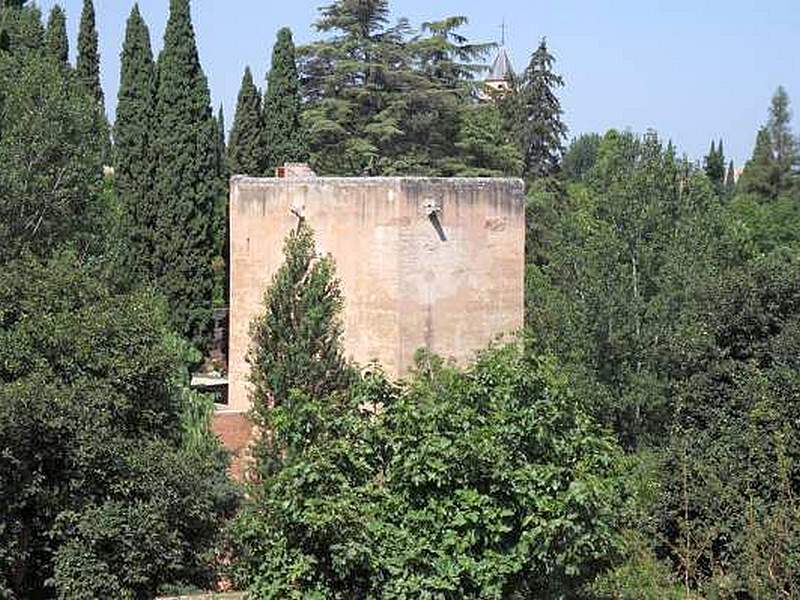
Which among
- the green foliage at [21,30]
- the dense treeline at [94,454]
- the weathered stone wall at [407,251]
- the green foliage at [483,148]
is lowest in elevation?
the dense treeline at [94,454]

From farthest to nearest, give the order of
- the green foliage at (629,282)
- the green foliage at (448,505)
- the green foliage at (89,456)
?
the green foliage at (629,282)
the green foliage at (89,456)
the green foliage at (448,505)

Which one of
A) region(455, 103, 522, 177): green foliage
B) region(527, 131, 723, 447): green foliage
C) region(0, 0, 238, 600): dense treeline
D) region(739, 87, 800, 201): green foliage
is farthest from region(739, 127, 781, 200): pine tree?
region(0, 0, 238, 600): dense treeline

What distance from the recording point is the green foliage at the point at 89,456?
11.7 metres

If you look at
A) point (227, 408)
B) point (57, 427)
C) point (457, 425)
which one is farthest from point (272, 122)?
point (457, 425)

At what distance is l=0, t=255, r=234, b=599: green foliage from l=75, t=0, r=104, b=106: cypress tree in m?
22.4

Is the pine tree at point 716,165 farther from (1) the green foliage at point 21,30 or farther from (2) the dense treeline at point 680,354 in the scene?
(1) the green foliage at point 21,30

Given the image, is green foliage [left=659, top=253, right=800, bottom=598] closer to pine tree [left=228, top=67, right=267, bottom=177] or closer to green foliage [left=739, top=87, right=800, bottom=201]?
pine tree [left=228, top=67, right=267, bottom=177]

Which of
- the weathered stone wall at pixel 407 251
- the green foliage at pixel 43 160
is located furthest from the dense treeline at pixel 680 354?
the green foliage at pixel 43 160

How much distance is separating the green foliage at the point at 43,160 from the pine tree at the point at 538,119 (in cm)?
1891

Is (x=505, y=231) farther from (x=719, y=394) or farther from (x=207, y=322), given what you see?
(x=207, y=322)

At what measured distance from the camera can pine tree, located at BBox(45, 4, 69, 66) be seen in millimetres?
32391

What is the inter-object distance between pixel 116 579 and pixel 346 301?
8358 millimetres

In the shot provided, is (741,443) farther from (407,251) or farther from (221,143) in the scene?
(221,143)

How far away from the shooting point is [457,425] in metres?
9.28
